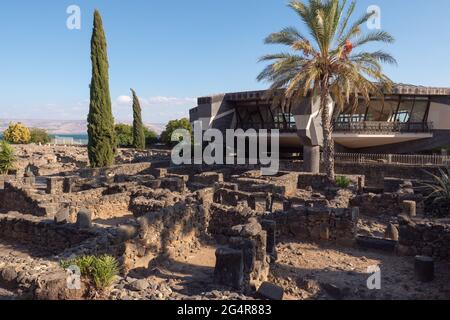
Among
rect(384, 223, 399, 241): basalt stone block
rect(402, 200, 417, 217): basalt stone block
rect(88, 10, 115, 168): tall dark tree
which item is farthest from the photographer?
rect(88, 10, 115, 168): tall dark tree

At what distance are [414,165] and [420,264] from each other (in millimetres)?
16841

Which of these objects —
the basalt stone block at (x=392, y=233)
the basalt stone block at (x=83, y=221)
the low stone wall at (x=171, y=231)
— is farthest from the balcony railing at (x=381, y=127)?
the basalt stone block at (x=83, y=221)

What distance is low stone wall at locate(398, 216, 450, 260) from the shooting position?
28.3 ft

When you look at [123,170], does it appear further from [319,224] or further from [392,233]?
[392,233]

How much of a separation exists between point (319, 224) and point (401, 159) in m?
16.7

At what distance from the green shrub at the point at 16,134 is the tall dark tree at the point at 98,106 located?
31.1 meters

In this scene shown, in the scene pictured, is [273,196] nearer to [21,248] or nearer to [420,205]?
[420,205]

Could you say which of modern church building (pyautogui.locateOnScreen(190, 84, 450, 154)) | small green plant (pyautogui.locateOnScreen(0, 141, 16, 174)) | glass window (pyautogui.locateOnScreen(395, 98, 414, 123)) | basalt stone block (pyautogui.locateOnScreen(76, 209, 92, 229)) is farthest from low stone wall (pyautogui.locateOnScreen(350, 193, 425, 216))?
small green plant (pyautogui.locateOnScreen(0, 141, 16, 174))

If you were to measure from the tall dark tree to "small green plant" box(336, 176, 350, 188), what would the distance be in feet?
59.1

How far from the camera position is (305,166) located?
24.3 m

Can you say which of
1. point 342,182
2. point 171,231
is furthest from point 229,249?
point 342,182

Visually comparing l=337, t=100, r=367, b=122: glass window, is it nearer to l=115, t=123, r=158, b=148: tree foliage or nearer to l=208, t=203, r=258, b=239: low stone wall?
l=208, t=203, r=258, b=239: low stone wall

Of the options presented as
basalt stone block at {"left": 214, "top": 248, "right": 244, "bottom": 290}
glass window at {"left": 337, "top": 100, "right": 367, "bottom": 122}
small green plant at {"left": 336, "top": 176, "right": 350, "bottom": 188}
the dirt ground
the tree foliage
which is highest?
glass window at {"left": 337, "top": 100, "right": 367, "bottom": 122}

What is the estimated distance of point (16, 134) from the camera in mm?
50688
